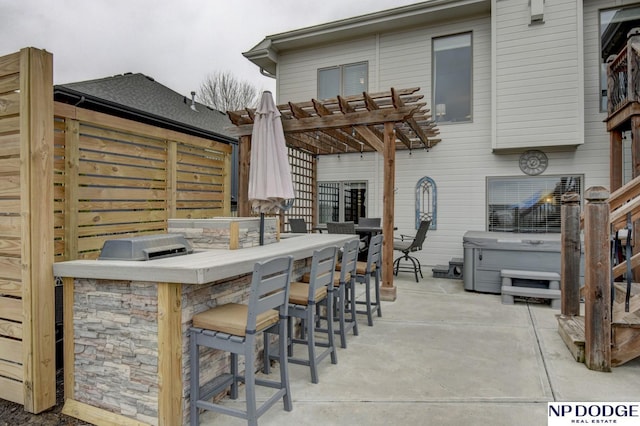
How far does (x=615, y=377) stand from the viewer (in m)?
2.93

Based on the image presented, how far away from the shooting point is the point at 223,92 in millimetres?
18891

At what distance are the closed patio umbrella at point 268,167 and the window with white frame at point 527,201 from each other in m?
5.06

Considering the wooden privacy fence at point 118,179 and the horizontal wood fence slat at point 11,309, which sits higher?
the wooden privacy fence at point 118,179

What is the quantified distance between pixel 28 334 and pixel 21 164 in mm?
1095

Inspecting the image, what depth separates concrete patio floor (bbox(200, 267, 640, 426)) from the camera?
240 cm

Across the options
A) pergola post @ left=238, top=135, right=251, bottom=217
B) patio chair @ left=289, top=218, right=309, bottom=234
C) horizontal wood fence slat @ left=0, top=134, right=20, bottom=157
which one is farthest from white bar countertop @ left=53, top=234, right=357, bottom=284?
patio chair @ left=289, top=218, right=309, bottom=234

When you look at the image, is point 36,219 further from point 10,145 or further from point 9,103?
point 9,103

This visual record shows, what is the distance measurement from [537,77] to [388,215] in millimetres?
3899

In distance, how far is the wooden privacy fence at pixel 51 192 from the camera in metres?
2.40

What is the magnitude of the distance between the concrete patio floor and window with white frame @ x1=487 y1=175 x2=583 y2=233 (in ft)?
10.1

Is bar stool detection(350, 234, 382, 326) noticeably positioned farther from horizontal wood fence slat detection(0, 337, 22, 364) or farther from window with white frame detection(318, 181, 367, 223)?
window with white frame detection(318, 181, 367, 223)

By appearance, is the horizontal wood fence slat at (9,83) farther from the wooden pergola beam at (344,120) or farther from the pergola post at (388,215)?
the pergola post at (388,215)

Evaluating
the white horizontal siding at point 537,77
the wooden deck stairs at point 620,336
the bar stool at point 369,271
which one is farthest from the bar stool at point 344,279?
the white horizontal siding at point 537,77

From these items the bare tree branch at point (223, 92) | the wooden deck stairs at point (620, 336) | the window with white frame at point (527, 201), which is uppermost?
the bare tree branch at point (223, 92)
